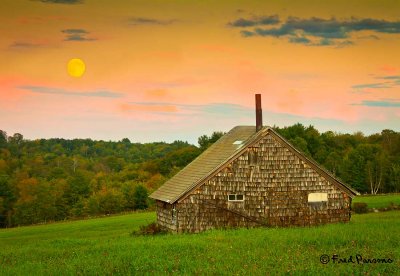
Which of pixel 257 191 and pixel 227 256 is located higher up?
pixel 257 191

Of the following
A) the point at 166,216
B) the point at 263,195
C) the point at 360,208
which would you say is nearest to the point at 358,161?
the point at 360,208

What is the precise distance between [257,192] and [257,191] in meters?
0.07

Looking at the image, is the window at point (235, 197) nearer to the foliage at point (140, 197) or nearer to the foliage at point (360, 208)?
the foliage at point (360, 208)

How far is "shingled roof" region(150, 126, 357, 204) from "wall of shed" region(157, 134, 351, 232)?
15.2 inches

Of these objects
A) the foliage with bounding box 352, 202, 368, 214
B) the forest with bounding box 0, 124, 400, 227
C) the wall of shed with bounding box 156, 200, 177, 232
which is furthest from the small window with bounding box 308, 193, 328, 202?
the forest with bounding box 0, 124, 400, 227

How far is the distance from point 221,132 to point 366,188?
2939cm

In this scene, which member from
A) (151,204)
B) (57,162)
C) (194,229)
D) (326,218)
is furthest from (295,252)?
(57,162)

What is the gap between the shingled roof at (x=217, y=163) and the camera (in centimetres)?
3550

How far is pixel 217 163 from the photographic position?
36.5 metres

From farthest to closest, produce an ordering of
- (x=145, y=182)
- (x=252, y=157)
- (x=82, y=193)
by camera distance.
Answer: (x=82, y=193)
(x=145, y=182)
(x=252, y=157)

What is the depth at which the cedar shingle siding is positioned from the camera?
35.1 meters

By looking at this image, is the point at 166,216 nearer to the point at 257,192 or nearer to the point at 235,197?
the point at 235,197

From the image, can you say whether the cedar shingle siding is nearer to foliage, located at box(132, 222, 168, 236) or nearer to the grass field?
foliage, located at box(132, 222, 168, 236)

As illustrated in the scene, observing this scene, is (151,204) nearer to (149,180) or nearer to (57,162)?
(149,180)
